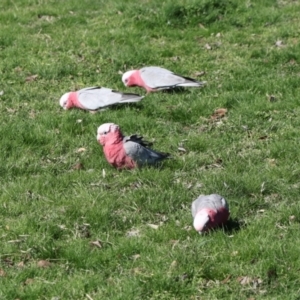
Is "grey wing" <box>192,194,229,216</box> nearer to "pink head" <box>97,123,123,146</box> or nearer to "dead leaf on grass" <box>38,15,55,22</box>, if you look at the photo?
"pink head" <box>97,123,123,146</box>

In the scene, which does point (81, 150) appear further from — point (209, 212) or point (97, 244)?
point (209, 212)

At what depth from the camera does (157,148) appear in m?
7.32

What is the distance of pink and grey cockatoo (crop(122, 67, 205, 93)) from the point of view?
8578 millimetres

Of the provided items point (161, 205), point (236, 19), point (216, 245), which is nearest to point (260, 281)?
point (216, 245)

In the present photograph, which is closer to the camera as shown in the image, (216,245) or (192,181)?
(216,245)

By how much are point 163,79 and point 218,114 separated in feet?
2.99

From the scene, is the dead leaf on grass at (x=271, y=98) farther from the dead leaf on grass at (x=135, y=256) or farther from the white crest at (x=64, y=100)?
the dead leaf on grass at (x=135, y=256)

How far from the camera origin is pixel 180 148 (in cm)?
729

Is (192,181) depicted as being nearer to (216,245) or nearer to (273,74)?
(216,245)

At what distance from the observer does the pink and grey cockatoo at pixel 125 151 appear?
6617mm

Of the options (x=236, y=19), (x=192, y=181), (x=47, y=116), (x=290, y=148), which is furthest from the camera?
(x=236, y=19)

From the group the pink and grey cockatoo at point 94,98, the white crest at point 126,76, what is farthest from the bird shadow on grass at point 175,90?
the pink and grey cockatoo at point 94,98

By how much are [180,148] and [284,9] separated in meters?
4.70

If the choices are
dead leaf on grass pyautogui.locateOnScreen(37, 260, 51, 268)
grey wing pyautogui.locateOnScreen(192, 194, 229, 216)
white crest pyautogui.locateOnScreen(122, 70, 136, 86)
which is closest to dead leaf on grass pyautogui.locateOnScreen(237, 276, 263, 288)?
grey wing pyautogui.locateOnScreen(192, 194, 229, 216)
